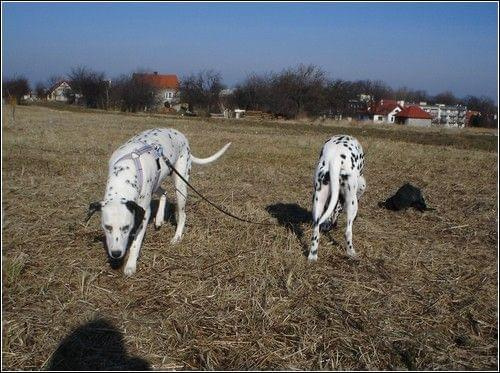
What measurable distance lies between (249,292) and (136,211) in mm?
1539

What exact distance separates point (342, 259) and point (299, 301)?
1529mm

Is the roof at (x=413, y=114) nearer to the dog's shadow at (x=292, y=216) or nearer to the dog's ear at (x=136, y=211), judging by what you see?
the dog's shadow at (x=292, y=216)

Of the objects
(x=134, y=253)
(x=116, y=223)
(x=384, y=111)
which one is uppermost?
(x=384, y=111)

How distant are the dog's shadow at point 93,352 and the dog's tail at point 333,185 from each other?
9.84 feet

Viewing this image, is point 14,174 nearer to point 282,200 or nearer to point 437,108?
point 282,200

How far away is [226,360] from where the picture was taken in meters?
3.97

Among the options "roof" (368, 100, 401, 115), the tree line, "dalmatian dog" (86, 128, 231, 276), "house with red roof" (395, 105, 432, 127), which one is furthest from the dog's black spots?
"roof" (368, 100, 401, 115)

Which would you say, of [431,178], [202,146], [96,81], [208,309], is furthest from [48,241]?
[96,81]

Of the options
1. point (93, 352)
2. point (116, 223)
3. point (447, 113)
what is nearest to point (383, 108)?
point (447, 113)

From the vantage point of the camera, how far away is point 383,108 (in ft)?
333

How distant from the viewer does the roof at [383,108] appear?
101 meters

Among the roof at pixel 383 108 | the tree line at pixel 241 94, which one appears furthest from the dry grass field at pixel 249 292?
the roof at pixel 383 108

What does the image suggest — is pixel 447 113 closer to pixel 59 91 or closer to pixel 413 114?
pixel 413 114

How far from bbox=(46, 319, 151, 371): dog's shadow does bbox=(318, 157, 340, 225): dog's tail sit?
9.84ft
